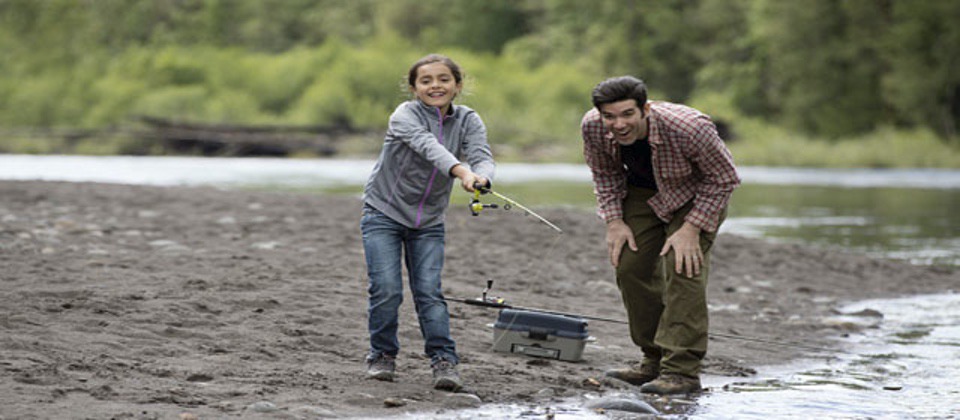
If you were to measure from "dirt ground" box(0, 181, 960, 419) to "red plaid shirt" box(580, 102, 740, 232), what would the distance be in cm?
99

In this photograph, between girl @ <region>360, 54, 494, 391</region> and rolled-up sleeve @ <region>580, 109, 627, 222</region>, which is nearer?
girl @ <region>360, 54, 494, 391</region>

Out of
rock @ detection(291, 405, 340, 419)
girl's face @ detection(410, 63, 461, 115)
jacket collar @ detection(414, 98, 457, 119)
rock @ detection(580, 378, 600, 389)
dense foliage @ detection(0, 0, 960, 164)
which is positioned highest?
dense foliage @ detection(0, 0, 960, 164)

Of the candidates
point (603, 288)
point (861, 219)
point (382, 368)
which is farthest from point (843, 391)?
point (861, 219)

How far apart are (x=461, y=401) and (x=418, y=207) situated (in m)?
0.89

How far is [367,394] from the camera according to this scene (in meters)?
5.71

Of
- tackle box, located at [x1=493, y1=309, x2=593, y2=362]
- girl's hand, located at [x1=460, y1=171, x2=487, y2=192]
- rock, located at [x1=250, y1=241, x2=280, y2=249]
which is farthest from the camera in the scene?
rock, located at [x1=250, y1=241, x2=280, y2=249]

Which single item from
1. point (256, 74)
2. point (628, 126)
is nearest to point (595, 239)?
point (628, 126)

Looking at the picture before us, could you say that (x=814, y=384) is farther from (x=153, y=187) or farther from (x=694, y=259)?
(x=153, y=187)

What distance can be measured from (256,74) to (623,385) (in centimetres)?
5504

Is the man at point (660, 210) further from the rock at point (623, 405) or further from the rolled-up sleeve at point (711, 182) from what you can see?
the rock at point (623, 405)

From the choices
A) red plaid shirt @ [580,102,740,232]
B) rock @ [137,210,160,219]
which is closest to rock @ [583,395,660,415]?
red plaid shirt @ [580,102,740,232]

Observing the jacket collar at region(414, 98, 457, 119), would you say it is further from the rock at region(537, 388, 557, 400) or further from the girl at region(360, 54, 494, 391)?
the rock at region(537, 388, 557, 400)

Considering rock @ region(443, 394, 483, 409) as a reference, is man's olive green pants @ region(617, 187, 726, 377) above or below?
above

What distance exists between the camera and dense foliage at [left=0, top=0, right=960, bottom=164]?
49250 millimetres
